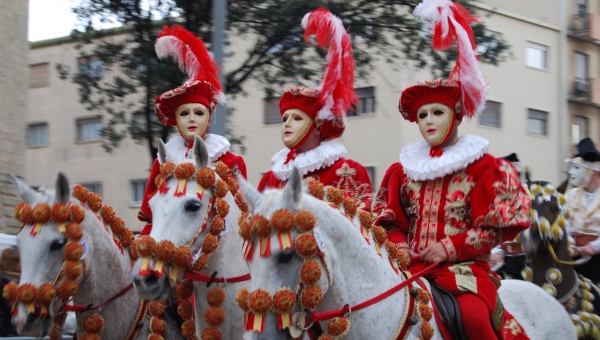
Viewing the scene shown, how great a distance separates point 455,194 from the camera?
4.68 meters

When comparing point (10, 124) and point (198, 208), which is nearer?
point (198, 208)

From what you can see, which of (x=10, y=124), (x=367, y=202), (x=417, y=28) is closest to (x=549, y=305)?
(x=367, y=202)

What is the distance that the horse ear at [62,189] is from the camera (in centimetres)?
476

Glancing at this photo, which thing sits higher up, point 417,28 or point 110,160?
point 417,28

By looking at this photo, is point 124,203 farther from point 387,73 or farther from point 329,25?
point 329,25

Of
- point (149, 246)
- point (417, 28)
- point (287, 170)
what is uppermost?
point (417, 28)

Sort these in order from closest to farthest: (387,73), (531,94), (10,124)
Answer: (10,124) < (387,73) < (531,94)

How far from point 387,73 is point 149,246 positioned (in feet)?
56.3

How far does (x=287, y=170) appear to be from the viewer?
17.7 ft

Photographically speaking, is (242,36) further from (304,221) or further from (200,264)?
(304,221)

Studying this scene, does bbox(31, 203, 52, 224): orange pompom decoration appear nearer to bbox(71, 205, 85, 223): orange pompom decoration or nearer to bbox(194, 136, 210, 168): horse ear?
bbox(71, 205, 85, 223): orange pompom decoration

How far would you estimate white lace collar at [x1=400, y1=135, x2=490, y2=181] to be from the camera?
4.66m

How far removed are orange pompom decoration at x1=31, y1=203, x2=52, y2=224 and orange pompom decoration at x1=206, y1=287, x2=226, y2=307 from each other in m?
1.14

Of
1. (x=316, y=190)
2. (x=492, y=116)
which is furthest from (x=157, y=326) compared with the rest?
(x=492, y=116)
